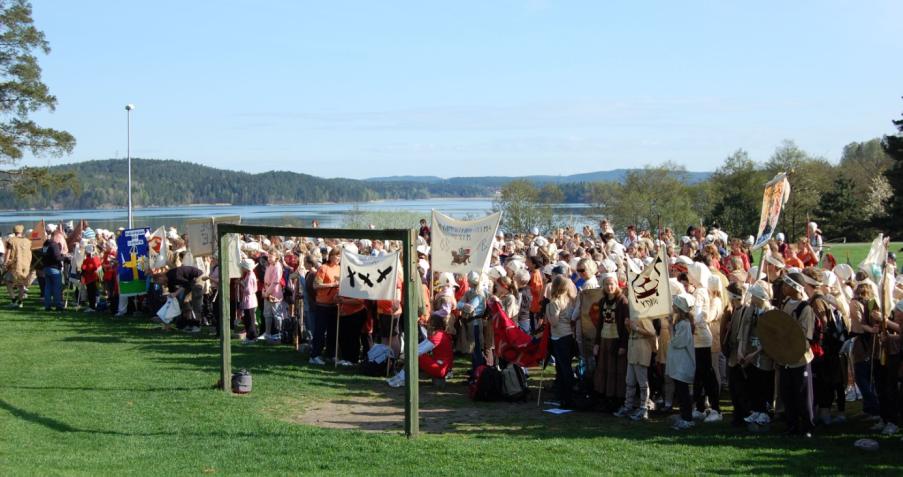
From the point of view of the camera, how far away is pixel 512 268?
1664 centimetres

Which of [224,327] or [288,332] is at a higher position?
[224,327]

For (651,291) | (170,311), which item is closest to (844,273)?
(651,291)

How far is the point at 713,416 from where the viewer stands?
11.4 m

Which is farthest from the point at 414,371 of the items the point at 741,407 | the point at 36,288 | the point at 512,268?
the point at 36,288

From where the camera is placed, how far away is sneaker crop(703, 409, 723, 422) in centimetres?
1133

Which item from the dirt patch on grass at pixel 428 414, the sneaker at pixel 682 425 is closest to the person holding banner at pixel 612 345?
the dirt patch on grass at pixel 428 414

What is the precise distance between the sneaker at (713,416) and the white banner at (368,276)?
5.26 m

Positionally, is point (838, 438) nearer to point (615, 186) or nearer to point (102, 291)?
point (102, 291)

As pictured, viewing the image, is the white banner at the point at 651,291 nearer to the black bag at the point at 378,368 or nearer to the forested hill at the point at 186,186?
the black bag at the point at 378,368

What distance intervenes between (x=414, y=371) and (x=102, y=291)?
18747 millimetres

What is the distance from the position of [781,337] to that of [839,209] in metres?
56.2

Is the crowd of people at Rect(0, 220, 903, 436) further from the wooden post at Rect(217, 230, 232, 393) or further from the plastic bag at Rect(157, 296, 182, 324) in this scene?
the wooden post at Rect(217, 230, 232, 393)

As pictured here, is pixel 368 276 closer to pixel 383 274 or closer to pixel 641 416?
pixel 383 274

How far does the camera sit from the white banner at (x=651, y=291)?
1119 centimetres
